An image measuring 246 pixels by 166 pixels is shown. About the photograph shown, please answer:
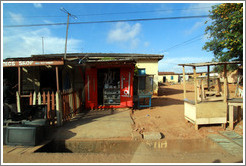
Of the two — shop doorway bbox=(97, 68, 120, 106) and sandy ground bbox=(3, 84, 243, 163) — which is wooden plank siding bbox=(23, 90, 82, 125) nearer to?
sandy ground bbox=(3, 84, 243, 163)

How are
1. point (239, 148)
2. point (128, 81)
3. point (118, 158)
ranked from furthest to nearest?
point (128, 81) < point (239, 148) < point (118, 158)

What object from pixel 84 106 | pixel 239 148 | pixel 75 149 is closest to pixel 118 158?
pixel 75 149

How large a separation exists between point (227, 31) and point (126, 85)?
10974mm

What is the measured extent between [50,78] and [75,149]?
22.0 feet

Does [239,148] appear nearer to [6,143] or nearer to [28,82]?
[6,143]

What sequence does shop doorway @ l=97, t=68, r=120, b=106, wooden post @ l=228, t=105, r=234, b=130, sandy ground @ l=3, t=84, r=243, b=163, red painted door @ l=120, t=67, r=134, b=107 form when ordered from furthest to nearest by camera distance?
shop doorway @ l=97, t=68, r=120, b=106 → red painted door @ l=120, t=67, r=134, b=107 → wooden post @ l=228, t=105, r=234, b=130 → sandy ground @ l=3, t=84, r=243, b=163

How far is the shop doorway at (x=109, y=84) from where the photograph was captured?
8461 mm

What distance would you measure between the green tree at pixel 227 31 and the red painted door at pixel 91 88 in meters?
11.1

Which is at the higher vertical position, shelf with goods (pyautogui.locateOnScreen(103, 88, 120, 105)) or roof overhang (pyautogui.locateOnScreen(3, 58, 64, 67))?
roof overhang (pyautogui.locateOnScreen(3, 58, 64, 67))

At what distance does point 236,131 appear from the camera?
4.93 metres

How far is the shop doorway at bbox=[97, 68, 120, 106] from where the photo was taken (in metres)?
8.46

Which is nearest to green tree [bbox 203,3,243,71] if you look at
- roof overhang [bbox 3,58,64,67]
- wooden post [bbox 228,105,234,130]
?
wooden post [bbox 228,105,234,130]

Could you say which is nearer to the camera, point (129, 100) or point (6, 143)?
point (6, 143)

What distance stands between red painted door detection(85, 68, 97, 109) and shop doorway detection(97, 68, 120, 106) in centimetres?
55
